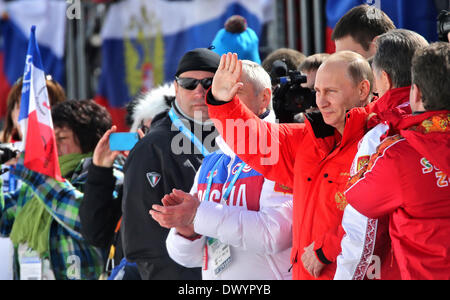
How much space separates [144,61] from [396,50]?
588 centimetres

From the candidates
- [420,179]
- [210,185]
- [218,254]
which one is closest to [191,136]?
[210,185]

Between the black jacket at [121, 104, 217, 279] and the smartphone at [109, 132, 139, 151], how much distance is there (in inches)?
14.4

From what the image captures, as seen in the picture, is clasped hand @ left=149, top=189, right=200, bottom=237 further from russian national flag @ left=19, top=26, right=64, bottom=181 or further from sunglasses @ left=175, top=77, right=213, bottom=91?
russian national flag @ left=19, top=26, right=64, bottom=181

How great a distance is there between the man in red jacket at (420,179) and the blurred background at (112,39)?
186 inches

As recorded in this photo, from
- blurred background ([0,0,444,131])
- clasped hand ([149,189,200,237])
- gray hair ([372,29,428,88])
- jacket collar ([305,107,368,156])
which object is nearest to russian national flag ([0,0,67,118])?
blurred background ([0,0,444,131])

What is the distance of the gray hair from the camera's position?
269 centimetres

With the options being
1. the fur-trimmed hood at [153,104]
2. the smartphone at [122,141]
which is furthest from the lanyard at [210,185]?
the fur-trimmed hood at [153,104]

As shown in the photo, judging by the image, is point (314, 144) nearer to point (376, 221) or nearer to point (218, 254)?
point (376, 221)

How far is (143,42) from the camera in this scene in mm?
8383

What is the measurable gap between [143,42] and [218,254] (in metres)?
5.46

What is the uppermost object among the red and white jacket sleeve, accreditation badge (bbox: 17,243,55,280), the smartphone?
the red and white jacket sleeve

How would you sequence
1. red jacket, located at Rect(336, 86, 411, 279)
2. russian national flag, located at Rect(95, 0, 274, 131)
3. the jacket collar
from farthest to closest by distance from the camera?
russian national flag, located at Rect(95, 0, 274, 131) < the jacket collar < red jacket, located at Rect(336, 86, 411, 279)

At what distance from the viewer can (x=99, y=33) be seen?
28.7ft

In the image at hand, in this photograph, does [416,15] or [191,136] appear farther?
[416,15]
